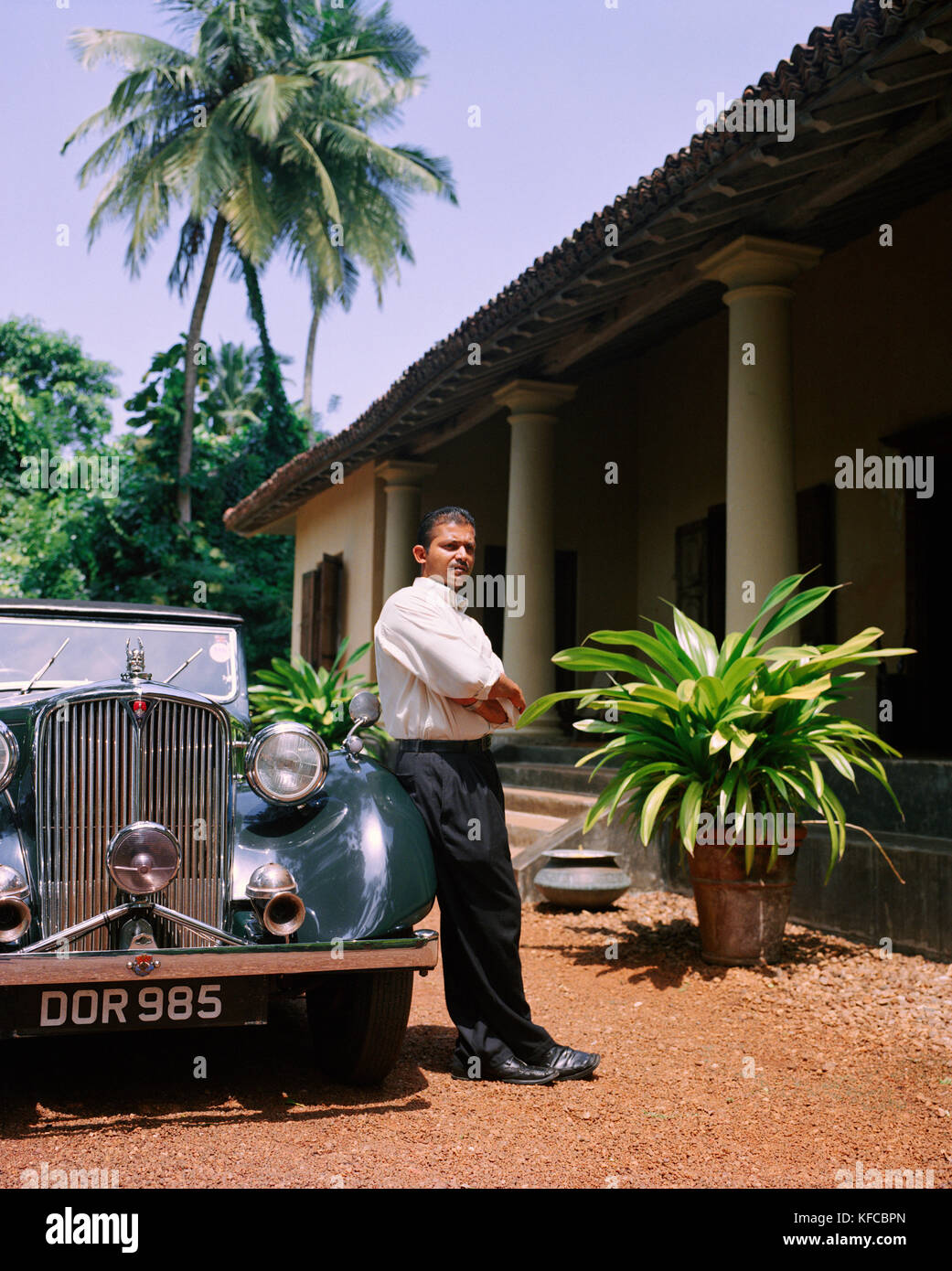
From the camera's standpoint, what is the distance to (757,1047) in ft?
13.0

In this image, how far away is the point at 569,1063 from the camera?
3.50 meters

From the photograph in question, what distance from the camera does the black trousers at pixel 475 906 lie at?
133 inches

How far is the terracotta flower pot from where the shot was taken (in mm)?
4852

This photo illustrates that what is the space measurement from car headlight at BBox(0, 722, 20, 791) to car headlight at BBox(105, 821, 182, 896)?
0.36m

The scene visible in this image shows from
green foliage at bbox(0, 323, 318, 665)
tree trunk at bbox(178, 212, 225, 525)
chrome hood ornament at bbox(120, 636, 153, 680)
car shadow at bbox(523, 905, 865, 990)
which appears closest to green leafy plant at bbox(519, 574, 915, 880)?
car shadow at bbox(523, 905, 865, 990)

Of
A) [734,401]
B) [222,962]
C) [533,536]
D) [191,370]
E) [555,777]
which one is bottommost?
[555,777]

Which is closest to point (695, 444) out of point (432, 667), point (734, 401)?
point (734, 401)

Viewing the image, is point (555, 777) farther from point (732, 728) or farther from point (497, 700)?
point (497, 700)

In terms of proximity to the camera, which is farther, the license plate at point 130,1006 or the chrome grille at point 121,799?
the chrome grille at point 121,799

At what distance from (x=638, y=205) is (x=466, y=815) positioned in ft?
14.4

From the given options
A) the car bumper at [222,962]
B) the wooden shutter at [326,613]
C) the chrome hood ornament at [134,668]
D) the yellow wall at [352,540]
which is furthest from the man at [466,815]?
the wooden shutter at [326,613]

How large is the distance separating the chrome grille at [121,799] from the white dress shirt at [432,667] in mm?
569

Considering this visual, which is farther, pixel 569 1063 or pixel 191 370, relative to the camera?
pixel 191 370

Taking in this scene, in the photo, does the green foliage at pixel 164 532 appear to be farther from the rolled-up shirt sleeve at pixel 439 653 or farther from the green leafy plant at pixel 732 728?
the rolled-up shirt sleeve at pixel 439 653
